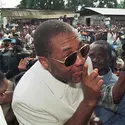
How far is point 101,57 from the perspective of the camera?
100 inches

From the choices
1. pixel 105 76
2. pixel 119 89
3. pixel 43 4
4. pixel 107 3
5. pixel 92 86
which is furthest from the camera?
pixel 107 3

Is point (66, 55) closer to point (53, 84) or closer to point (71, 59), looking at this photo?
point (71, 59)

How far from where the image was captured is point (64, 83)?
169 cm

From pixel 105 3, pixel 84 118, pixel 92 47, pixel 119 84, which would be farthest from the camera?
pixel 105 3

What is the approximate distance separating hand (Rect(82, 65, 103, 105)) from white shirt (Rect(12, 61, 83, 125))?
151 mm

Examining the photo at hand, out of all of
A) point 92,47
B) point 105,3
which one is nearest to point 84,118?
point 92,47

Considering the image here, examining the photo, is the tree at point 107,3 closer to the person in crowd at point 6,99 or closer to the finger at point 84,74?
the person in crowd at point 6,99

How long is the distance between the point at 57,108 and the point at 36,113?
0.12 m

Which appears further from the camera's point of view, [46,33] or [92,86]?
[46,33]

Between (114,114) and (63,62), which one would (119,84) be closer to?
(114,114)

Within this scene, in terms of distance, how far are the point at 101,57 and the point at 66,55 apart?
980 millimetres

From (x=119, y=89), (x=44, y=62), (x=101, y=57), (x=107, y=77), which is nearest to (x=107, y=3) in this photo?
(x=101, y=57)

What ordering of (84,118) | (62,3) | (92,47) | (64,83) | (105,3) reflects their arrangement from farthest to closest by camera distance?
(105,3) → (62,3) → (92,47) → (64,83) → (84,118)

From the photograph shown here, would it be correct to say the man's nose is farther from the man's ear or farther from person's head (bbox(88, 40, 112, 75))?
person's head (bbox(88, 40, 112, 75))
